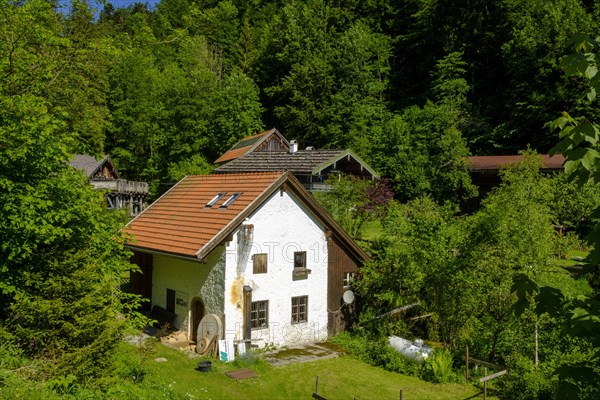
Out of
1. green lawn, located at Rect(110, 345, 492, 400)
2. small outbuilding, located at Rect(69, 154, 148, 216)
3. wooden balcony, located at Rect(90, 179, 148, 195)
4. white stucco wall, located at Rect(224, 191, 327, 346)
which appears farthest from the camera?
small outbuilding, located at Rect(69, 154, 148, 216)

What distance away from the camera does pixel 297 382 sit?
16.0 meters

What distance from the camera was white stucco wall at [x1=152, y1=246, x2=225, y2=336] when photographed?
1825cm

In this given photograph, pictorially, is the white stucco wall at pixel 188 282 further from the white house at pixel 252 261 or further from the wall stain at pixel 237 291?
the wall stain at pixel 237 291

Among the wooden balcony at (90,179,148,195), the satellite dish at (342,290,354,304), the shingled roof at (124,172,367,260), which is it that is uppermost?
the wooden balcony at (90,179,148,195)

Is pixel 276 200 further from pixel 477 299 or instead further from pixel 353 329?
pixel 477 299

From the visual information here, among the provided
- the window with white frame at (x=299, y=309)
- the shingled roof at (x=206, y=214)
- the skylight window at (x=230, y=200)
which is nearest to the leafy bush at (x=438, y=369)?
the window with white frame at (x=299, y=309)

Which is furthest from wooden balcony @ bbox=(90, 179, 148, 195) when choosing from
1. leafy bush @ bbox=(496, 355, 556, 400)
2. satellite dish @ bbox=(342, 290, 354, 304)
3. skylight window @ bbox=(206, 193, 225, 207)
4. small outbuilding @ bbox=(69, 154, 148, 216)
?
leafy bush @ bbox=(496, 355, 556, 400)

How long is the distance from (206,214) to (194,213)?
94cm

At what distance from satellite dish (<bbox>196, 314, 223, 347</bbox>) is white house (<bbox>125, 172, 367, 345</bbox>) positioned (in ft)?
0.49

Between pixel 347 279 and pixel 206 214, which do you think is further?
pixel 347 279

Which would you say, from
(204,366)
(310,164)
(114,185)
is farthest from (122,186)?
(204,366)

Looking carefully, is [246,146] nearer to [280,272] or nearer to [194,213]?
[194,213]

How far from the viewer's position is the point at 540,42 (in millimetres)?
46969

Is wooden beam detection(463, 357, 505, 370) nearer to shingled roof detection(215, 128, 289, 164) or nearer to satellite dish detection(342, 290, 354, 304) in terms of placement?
satellite dish detection(342, 290, 354, 304)
